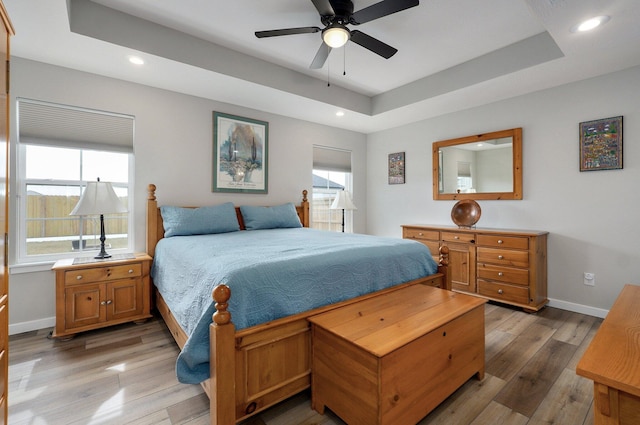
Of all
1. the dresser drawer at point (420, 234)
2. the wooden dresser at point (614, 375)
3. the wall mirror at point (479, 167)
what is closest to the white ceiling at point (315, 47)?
the wall mirror at point (479, 167)

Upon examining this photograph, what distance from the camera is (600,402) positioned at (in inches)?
33.3

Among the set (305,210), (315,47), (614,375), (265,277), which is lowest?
(614,375)

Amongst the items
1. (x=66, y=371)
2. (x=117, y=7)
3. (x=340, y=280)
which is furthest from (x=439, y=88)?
(x=66, y=371)

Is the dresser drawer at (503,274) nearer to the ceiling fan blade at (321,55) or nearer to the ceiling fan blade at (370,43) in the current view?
the ceiling fan blade at (370,43)

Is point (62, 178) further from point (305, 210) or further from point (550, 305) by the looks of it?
point (550, 305)

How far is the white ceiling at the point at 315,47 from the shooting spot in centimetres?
220

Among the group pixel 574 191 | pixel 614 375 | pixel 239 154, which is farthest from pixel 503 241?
pixel 239 154

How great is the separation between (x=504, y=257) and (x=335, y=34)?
2.78m

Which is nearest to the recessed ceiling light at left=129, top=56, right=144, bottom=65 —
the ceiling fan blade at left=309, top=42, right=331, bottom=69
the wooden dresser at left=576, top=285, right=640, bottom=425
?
the ceiling fan blade at left=309, top=42, right=331, bottom=69

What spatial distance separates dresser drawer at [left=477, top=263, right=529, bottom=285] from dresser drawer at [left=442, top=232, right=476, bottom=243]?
1.03 feet

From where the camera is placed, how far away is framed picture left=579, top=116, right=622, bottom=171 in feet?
9.20

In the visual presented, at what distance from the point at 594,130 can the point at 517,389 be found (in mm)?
2692

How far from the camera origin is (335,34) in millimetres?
2156

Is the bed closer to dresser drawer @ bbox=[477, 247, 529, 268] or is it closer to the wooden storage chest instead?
the wooden storage chest
